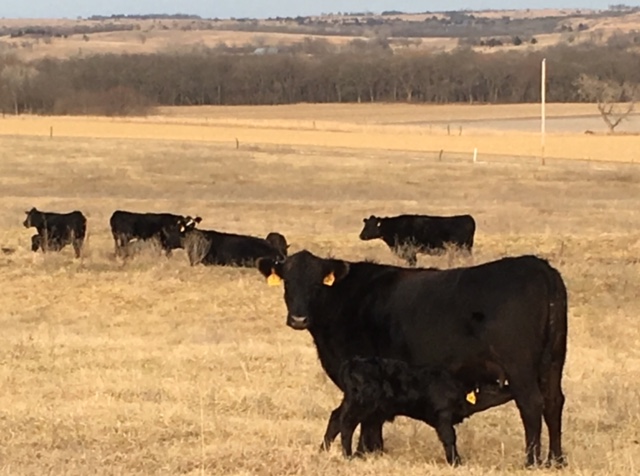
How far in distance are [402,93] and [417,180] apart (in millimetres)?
87730

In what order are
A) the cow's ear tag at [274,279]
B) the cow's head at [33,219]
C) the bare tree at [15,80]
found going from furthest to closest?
the bare tree at [15,80] < the cow's head at [33,219] < the cow's ear tag at [274,279]

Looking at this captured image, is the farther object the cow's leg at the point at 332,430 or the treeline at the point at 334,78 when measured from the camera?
the treeline at the point at 334,78

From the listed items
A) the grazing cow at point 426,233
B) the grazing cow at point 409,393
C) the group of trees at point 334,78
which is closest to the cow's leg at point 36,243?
the grazing cow at point 426,233

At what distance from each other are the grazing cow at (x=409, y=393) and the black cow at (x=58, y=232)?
14.4m

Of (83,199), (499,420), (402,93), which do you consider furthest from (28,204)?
→ (402,93)

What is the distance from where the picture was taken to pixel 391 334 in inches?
324

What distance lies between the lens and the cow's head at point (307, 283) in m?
8.49

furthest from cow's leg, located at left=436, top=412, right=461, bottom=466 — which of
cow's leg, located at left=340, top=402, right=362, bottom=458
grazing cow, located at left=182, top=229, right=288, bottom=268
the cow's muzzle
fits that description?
grazing cow, located at left=182, top=229, right=288, bottom=268

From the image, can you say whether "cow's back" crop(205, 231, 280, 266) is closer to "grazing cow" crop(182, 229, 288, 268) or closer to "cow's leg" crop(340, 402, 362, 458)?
"grazing cow" crop(182, 229, 288, 268)

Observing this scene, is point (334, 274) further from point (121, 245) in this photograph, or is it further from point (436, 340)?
point (121, 245)

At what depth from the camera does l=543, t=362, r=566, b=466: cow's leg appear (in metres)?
7.84

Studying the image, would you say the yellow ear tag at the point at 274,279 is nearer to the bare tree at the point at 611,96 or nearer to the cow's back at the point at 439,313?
the cow's back at the point at 439,313

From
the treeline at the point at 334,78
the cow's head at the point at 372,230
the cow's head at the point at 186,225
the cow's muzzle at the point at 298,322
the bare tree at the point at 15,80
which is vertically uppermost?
the cow's muzzle at the point at 298,322

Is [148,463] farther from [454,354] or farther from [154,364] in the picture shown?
[154,364]
